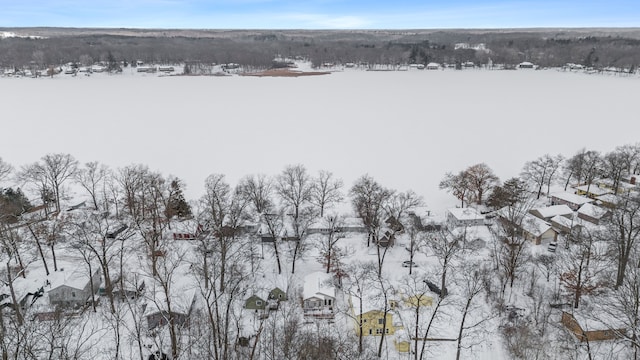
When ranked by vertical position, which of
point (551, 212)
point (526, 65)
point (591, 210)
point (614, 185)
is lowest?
point (551, 212)

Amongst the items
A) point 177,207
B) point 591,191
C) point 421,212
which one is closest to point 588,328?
point 421,212

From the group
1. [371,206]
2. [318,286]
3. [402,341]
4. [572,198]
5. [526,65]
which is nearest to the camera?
[402,341]

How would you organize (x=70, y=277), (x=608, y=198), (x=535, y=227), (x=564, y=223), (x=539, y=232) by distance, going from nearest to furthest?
1. (x=70, y=277)
2. (x=539, y=232)
3. (x=535, y=227)
4. (x=564, y=223)
5. (x=608, y=198)

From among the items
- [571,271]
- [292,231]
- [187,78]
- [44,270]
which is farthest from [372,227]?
[187,78]

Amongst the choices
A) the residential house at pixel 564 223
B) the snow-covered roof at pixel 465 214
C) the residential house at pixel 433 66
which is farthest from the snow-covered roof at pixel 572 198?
the residential house at pixel 433 66

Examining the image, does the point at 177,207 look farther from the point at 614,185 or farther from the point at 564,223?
the point at 614,185

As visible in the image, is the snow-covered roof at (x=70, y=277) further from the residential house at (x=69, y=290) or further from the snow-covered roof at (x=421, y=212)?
the snow-covered roof at (x=421, y=212)

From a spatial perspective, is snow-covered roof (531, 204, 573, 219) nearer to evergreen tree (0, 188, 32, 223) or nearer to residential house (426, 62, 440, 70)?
evergreen tree (0, 188, 32, 223)
